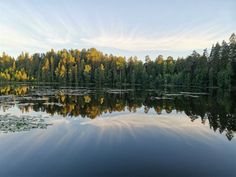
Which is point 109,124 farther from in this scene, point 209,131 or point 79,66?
point 79,66

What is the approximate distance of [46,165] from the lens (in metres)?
11.0

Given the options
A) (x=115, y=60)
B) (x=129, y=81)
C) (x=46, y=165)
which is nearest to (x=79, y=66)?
(x=115, y=60)

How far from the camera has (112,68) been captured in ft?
423

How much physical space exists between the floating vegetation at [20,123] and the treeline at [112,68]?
7036cm

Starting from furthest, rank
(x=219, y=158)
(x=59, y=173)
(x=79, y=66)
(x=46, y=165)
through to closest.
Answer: (x=79, y=66) → (x=219, y=158) → (x=46, y=165) → (x=59, y=173)

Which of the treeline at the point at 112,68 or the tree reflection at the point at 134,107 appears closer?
the tree reflection at the point at 134,107

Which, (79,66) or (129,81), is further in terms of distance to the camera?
(79,66)

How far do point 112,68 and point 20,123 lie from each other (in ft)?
364

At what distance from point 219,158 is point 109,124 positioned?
984cm

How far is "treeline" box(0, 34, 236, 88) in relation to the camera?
279 feet

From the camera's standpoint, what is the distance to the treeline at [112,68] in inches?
3346

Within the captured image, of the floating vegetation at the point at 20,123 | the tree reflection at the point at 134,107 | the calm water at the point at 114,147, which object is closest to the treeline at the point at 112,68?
the tree reflection at the point at 134,107

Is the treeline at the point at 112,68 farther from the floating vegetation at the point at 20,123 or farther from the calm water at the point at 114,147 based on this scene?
the floating vegetation at the point at 20,123

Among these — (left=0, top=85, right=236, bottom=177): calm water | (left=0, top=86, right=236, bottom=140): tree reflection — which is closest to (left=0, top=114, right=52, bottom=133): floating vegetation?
(left=0, top=85, right=236, bottom=177): calm water
